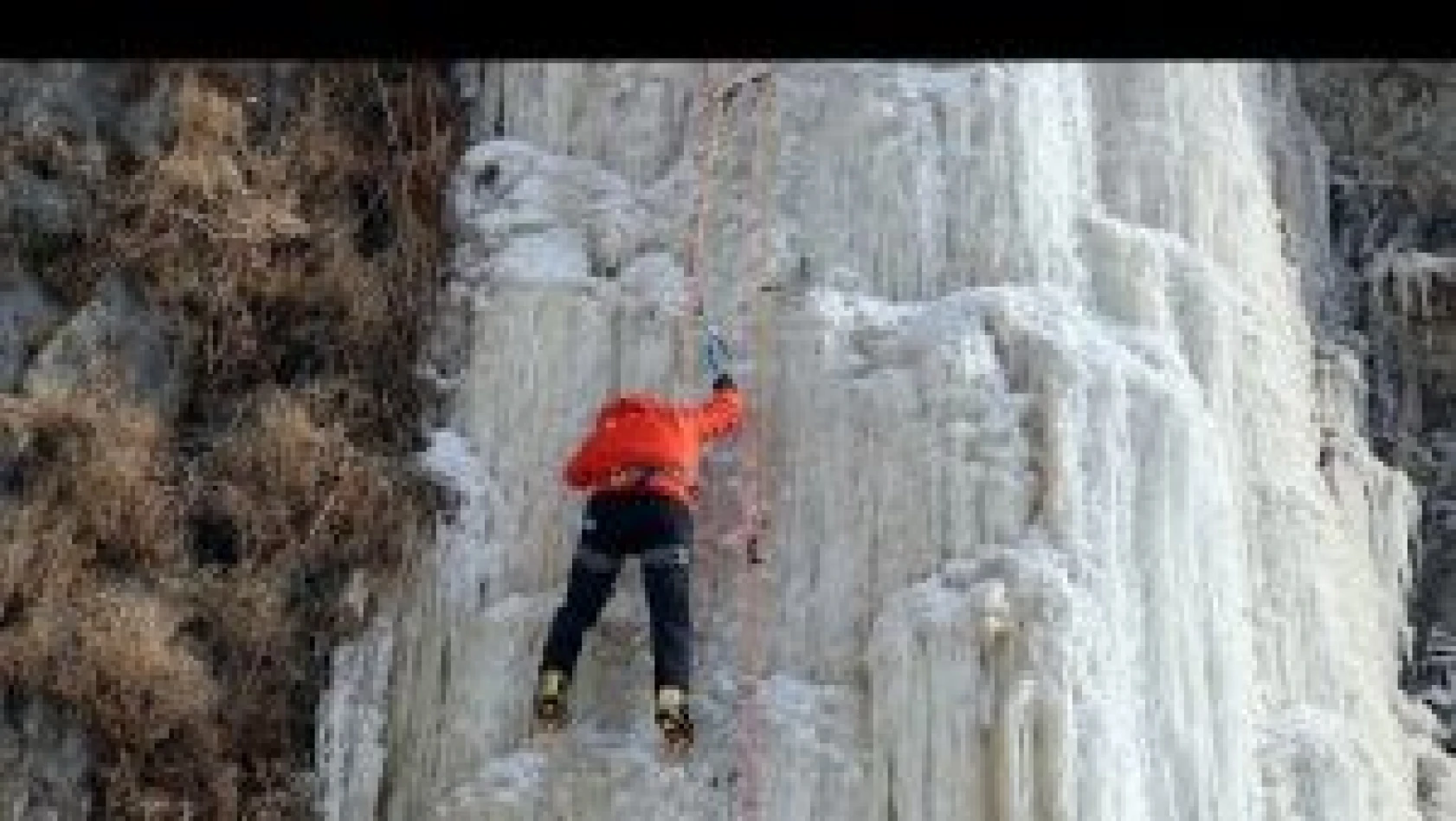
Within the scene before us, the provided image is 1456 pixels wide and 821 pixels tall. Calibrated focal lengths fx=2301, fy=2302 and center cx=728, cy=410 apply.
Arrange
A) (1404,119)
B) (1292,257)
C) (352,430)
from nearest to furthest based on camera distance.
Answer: (352,430) < (1292,257) < (1404,119)

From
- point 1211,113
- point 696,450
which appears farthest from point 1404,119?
point 696,450

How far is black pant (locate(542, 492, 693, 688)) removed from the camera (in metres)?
7.94

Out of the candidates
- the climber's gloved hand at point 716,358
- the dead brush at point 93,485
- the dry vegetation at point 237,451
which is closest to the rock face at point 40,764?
the dry vegetation at point 237,451

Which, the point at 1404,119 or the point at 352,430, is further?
the point at 1404,119

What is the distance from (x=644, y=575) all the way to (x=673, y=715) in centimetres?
51

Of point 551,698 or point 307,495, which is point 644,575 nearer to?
point 551,698

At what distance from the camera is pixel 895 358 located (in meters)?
8.84

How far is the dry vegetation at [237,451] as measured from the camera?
8.47 m

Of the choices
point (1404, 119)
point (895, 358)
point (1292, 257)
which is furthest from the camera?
point (1404, 119)

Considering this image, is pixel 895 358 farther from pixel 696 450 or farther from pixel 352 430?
pixel 352 430

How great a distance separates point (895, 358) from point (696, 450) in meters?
0.97

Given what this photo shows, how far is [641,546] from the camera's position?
8055mm

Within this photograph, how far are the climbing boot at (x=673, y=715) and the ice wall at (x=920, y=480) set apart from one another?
0.63 feet

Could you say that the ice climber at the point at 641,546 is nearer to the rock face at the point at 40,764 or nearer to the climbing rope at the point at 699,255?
the climbing rope at the point at 699,255
